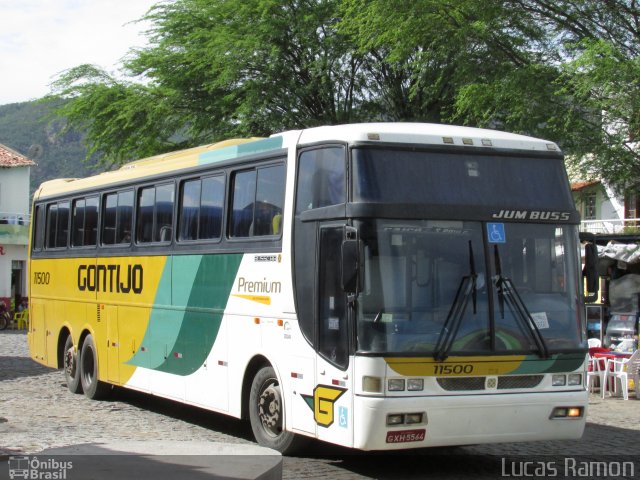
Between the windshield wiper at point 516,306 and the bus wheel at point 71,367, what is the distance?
9024 millimetres

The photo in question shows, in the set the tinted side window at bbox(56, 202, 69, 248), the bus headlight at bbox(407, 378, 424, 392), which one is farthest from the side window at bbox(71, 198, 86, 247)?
the bus headlight at bbox(407, 378, 424, 392)

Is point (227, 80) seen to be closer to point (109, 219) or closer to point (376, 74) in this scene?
point (376, 74)

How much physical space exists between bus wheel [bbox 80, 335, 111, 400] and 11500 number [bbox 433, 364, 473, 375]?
7991 mm

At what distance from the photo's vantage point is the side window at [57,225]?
675 inches

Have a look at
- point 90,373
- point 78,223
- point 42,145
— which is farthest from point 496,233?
point 42,145

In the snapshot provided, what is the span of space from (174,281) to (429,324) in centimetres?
479

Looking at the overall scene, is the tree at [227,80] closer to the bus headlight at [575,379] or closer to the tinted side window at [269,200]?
the tinted side window at [269,200]

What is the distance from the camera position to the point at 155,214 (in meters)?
13.7

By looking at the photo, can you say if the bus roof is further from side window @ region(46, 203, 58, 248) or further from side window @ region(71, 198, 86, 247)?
side window @ region(46, 203, 58, 248)

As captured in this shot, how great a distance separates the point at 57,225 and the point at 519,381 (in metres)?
10.5

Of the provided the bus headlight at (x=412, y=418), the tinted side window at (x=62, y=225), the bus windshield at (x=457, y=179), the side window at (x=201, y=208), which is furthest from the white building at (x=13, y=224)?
the bus headlight at (x=412, y=418)

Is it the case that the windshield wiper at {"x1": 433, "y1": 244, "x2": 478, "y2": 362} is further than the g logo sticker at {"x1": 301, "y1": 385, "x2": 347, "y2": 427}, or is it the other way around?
the g logo sticker at {"x1": 301, "y1": 385, "x2": 347, "y2": 427}

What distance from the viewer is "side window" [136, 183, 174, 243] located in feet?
43.5

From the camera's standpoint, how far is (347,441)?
29.4 feet
